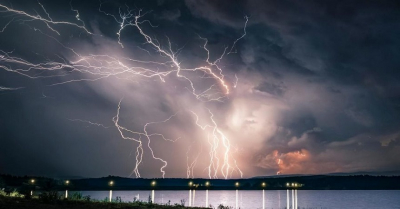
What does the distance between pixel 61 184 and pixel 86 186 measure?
31.2m

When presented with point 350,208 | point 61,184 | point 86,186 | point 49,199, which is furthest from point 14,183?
point 49,199

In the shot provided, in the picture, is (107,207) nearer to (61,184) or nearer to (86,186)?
(61,184)

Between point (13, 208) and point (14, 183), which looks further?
point (14, 183)

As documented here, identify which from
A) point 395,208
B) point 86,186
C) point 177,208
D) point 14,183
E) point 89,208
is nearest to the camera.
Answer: point 89,208

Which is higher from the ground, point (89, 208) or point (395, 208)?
point (89, 208)

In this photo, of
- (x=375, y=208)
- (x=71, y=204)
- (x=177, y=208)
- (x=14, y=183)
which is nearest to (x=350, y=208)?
(x=375, y=208)

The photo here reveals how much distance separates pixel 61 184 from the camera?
5458 inches

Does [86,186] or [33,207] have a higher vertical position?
[33,207]

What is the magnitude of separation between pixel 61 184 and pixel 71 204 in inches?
5173

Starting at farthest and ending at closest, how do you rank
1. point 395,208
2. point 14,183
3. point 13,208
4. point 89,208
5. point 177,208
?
point 14,183
point 395,208
point 177,208
point 89,208
point 13,208

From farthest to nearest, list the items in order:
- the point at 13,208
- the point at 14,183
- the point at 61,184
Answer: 1. the point at 61,184
2. the point at 14,183
3. the point at 13,208

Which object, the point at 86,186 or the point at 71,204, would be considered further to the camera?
the point at 86,186

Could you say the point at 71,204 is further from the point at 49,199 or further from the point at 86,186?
the point at 86,186

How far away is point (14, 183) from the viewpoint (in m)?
124
